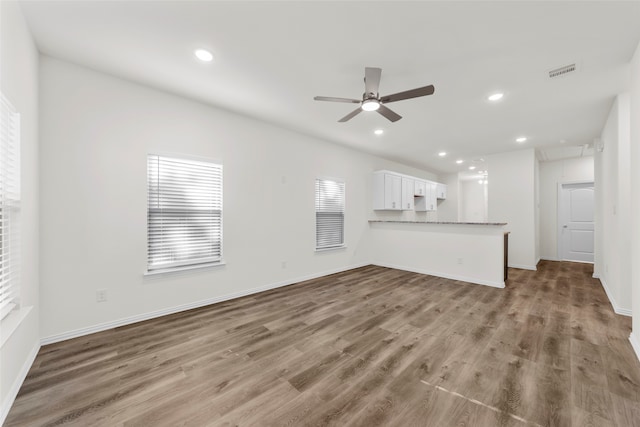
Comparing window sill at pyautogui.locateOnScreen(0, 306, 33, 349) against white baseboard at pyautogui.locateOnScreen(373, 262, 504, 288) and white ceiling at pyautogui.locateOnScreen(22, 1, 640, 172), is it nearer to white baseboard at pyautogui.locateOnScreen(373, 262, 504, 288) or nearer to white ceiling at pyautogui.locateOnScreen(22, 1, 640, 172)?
white ceiling at pyautogui.locateOnScreen(22, 1, 640, 172)

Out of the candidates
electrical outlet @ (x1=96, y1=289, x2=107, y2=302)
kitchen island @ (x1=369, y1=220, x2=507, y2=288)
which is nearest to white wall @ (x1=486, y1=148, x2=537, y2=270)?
kitchen island @ (x1=369, y1=220, x2=507, y2=288)

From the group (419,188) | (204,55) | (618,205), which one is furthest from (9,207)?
(419,188)

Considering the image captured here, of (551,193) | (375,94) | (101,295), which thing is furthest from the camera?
(551,193)

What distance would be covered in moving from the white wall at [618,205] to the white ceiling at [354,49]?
1.04 ft

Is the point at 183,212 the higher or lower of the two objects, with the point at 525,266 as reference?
higher

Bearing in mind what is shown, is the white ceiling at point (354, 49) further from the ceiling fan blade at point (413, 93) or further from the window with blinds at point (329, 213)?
the window with blinds at point (329, 213)

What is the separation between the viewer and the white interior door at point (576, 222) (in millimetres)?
6250

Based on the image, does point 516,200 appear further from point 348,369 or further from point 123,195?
point 123,195

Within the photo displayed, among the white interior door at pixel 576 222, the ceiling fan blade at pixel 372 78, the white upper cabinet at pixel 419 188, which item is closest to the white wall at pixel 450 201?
the white upper cabinet at pixel 419 188

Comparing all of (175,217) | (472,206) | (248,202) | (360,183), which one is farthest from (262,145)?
(472,206)

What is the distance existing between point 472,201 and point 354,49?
9.01 m

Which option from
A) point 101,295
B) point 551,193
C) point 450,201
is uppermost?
point 551,193

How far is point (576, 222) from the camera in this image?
6.41 metres

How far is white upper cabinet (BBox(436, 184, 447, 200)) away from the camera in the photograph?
28.2 ft
